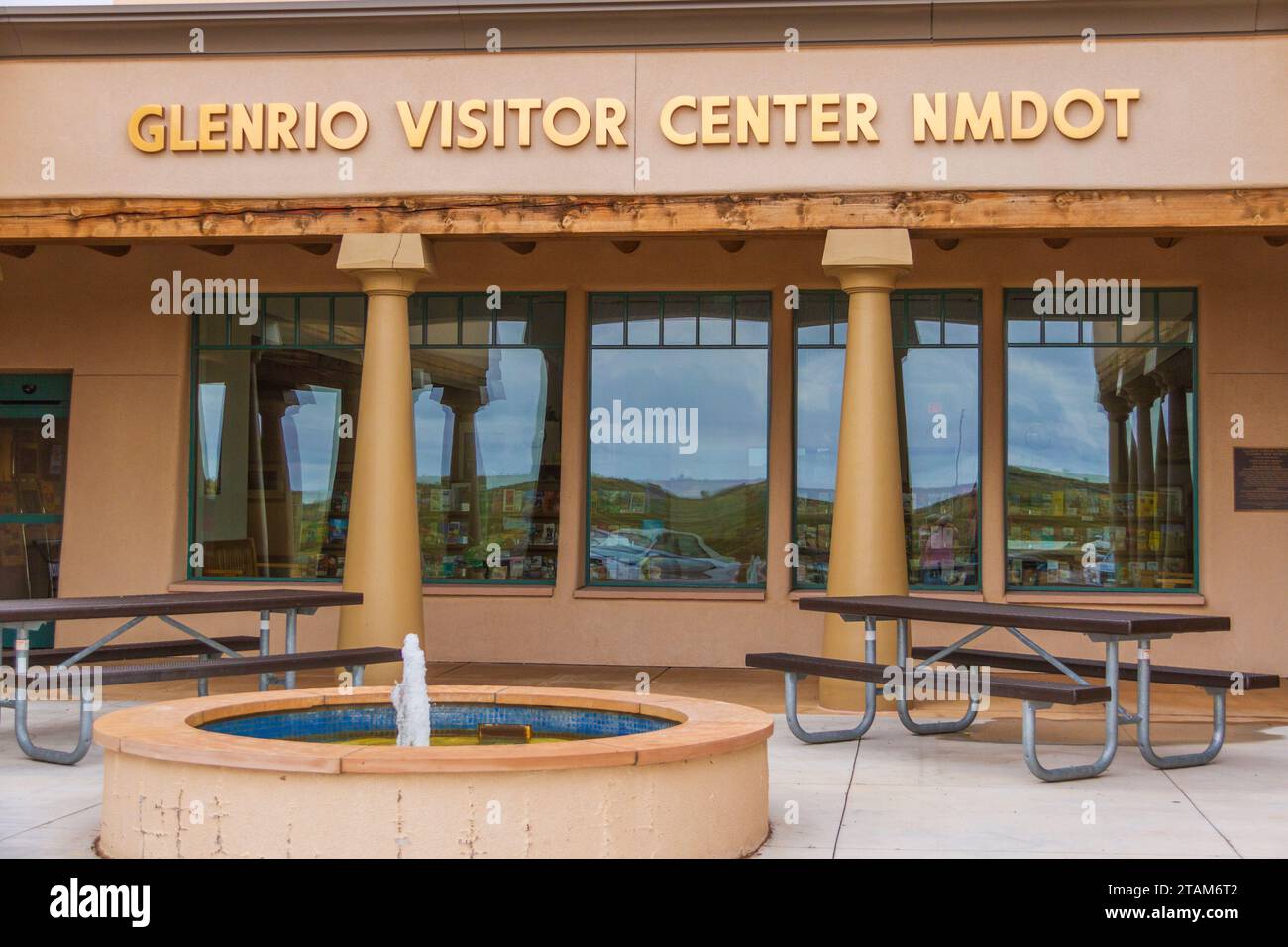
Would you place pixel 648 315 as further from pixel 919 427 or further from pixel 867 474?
pixel 867 474

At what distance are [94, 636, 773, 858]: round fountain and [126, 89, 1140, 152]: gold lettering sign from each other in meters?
5.30

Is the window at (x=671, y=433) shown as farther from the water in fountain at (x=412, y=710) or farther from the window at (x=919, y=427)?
the water in fountain at (x=412, y=710)

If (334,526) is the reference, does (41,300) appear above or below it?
above

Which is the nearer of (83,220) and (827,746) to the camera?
(827,746)

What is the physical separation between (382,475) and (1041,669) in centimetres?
474

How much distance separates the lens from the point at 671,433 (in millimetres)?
12578

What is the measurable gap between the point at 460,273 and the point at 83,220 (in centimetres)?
340

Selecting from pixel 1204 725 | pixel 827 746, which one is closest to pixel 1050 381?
pixel 1204 725

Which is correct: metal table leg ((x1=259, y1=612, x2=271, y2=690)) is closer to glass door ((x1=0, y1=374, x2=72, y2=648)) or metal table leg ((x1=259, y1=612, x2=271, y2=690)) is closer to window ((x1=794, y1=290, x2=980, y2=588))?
glass door ((x1=0, y1=374, x2=72, y2=648))

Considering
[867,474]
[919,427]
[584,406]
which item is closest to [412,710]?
[867,474]
